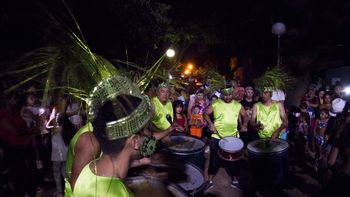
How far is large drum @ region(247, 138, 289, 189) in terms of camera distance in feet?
17.1

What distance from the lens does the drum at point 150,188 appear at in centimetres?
239

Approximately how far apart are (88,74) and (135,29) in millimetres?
6151

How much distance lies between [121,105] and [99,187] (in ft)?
1.52

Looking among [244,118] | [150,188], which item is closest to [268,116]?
[244,118]

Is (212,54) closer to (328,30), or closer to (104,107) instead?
(328,30)

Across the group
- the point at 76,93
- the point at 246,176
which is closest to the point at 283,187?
the point at 246,176

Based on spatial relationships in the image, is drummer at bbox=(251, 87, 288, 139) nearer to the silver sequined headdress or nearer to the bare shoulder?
the bare shoulder

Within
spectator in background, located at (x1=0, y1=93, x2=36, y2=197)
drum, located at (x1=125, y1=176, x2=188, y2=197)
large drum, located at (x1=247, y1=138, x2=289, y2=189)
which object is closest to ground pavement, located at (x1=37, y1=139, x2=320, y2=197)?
A: large drum, located at (x1=247, y1=138, x2=289, y2=189)

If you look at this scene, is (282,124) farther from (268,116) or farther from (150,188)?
(150,188)

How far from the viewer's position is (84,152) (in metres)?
2.40

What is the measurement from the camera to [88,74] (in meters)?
2.20

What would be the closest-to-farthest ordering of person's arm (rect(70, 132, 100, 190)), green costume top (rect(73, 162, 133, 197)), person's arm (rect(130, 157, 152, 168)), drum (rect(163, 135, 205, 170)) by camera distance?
green costume top (rect(73, 162, 133, 197)) < person's arm (rect(70, 132, 100, 190)) < person's arm (rect(130, 157, 152, 168)) < drum (rect(163, 135, 205, 170))

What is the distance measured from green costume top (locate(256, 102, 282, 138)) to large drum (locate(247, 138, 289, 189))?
0.37 metres

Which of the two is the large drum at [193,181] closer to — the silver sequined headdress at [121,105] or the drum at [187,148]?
the drum at [187,148]
